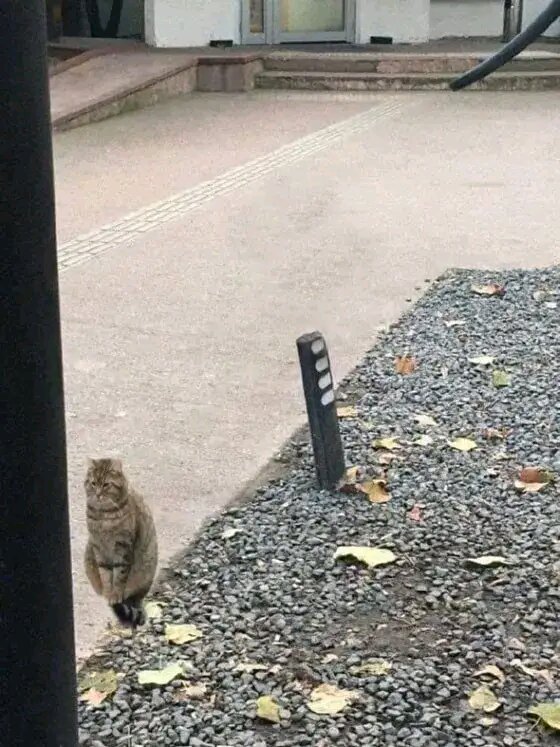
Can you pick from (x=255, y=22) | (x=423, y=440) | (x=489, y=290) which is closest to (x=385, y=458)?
(x=423, y=440)

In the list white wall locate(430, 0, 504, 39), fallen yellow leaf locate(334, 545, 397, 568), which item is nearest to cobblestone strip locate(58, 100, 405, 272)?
fallen yellow leaf locate(334, 545, 397, 568)

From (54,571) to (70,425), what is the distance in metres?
3.45

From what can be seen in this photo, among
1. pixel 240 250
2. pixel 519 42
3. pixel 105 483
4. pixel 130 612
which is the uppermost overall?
pixel 519 42

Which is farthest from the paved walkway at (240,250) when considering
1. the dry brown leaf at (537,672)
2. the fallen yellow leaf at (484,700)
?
the dry brown leaf at (537,672)

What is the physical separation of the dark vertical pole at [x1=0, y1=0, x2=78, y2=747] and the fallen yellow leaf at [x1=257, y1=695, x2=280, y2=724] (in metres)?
1.44

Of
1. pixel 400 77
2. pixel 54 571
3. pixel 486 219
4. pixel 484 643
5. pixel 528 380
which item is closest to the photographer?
pixel 54 571

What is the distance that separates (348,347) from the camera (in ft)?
19.4

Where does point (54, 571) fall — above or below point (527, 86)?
above

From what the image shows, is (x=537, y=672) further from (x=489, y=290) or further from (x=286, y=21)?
(x=286, y=21)

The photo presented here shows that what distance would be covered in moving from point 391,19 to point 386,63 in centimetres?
234

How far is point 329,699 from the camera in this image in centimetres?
302

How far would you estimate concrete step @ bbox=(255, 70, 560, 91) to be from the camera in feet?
51.8

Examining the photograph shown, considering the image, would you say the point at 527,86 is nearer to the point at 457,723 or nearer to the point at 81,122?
the point at 81,122

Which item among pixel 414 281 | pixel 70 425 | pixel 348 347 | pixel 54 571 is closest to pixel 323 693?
pixel 54 571
